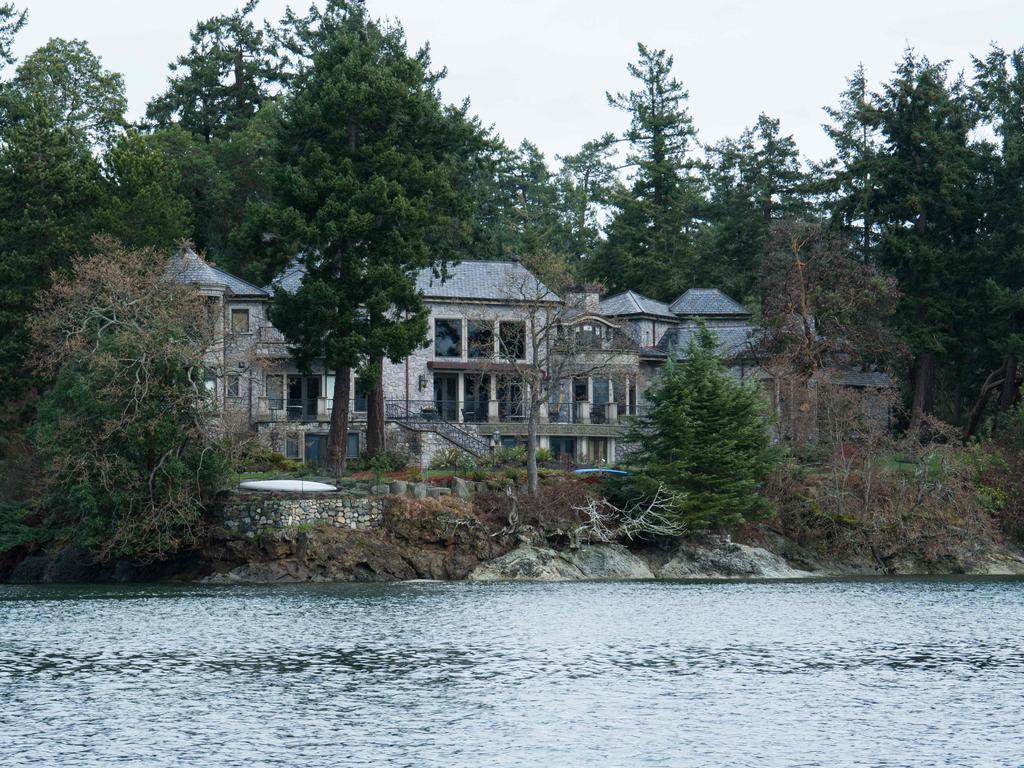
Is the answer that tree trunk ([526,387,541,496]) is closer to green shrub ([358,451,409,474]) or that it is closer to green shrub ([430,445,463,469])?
green shrub ([430,445,463,469])

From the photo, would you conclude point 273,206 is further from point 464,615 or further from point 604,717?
point 604,717

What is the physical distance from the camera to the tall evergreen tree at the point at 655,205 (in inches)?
3629

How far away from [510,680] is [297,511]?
80.7 ft

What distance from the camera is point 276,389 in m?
68.2

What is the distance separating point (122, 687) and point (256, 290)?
42681 millimetres

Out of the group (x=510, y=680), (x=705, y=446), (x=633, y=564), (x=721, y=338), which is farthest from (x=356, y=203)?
(x=510, y=680)

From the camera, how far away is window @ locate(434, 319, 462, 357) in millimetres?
71375

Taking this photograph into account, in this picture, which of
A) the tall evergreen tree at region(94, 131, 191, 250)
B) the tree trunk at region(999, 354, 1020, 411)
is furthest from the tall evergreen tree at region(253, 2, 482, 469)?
the tree trunk at region(999, 354, 1020, 411)

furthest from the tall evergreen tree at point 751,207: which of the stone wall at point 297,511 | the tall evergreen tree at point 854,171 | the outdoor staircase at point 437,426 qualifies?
the stone wall at point 297,511

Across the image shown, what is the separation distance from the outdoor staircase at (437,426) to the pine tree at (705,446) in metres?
9.54

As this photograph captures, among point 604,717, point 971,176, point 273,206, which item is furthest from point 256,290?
point 604,717

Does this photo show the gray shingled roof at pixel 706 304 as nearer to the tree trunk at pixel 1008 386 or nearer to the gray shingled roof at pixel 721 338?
the gray shingled roof at pixel 721 338

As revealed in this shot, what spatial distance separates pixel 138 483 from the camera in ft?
156

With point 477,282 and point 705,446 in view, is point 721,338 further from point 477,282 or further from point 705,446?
point 705,446
